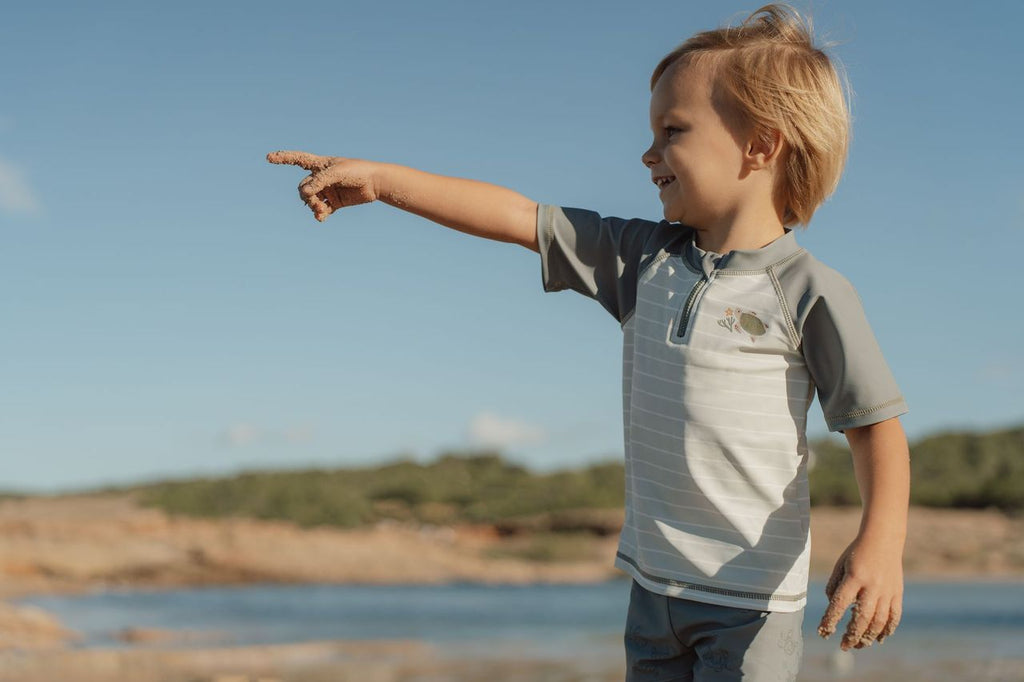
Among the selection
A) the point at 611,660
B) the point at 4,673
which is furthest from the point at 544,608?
the point at 4,673

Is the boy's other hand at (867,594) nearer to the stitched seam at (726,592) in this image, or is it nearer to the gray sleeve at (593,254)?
the stitched seam at (726,592)

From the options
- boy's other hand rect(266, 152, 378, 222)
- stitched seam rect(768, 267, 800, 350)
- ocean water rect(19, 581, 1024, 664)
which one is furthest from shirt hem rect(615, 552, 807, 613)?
ocean water rect(19, 581, 1024, 664)

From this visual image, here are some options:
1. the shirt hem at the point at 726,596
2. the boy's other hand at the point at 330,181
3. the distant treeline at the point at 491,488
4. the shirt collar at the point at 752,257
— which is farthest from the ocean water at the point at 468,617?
the boy's other hand at the point at 330,181

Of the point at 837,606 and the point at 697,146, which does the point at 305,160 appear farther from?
the point at 837,606

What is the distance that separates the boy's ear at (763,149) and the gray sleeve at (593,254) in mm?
201

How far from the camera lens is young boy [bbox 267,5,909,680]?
1579 millimetres

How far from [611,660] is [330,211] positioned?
5.18 m

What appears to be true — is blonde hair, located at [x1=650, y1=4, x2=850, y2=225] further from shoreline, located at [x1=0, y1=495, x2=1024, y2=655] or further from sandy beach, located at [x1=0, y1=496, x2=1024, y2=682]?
shoreline, located at [x1=0, y1=495, x2=1024, y2=655]

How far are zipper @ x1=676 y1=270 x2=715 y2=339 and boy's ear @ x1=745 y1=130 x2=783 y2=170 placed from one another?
200 mm

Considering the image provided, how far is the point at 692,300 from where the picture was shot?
166cm

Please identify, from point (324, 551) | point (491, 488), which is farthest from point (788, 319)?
point (491, 488)

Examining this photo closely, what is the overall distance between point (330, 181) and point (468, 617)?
8.71 meters

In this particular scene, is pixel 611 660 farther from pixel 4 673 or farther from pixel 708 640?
pixel 708 640

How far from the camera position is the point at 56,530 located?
46.9ft
